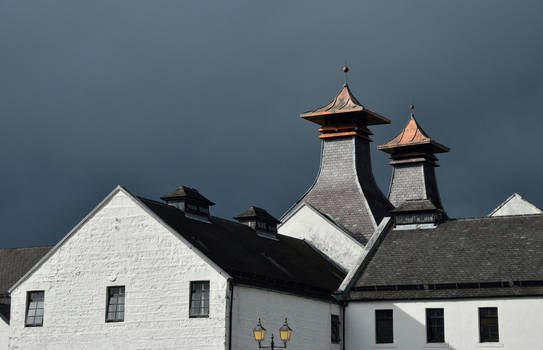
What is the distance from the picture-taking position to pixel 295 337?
140 ft

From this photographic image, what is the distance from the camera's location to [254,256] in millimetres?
44062

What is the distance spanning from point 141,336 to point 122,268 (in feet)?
10.2

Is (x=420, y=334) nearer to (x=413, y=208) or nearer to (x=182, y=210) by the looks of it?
(x=413, y=208)

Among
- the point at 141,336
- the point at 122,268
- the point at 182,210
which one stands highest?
the point at 182,210

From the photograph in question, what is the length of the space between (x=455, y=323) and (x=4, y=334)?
22.8 metres

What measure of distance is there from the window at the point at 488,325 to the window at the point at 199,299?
12.5 metres

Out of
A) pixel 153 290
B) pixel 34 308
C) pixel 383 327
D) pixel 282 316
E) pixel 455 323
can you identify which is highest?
pixel 153 290

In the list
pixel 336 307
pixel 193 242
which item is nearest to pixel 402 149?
pixel 336 307

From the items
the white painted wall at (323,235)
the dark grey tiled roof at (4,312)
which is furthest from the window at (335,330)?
the dark grey tiled roof at (4,312)

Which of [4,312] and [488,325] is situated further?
[4,312]

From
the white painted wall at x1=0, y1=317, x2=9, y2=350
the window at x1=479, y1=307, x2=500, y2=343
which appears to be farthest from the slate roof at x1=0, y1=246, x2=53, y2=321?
the window at x1=479, y1=307, x2=500, y2=343

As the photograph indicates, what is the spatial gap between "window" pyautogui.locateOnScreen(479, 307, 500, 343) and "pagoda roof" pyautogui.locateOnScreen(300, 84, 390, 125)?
19.2m

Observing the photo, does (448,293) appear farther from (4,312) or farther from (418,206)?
(4,312)

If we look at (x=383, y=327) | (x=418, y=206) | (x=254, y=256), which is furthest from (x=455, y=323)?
(x=254, y=256)
